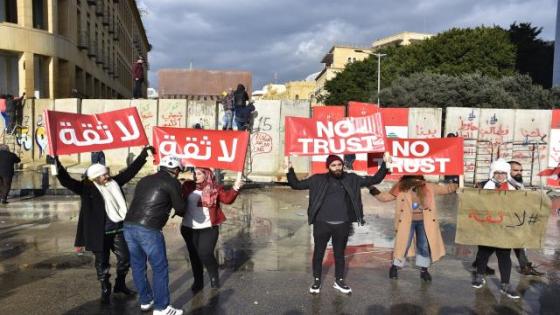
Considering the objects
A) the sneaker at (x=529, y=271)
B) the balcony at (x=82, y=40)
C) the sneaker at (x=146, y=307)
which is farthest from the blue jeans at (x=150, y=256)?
the balcony at (x=82, y=40)

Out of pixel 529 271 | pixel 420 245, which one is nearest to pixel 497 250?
pixel 420 245

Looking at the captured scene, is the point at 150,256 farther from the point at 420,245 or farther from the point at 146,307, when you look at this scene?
the point at 420,245

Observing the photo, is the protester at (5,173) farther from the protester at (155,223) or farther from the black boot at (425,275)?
the black boot at (425,275)

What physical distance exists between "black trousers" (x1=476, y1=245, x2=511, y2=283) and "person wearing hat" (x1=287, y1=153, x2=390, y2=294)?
1.72 m

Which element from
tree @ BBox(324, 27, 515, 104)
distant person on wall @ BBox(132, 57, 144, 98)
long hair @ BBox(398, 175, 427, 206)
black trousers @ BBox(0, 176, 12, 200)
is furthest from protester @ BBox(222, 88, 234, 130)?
tree @ BBox(324, 27, 515, 104)

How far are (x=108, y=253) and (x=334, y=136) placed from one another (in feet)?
10.4

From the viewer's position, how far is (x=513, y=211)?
5949 mm

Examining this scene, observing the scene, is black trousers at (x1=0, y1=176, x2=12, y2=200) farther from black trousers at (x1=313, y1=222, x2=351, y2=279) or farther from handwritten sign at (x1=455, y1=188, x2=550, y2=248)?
handwritten sign at (x1=455, y1=188, x2=550, y2=248)

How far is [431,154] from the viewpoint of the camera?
655 centimetres

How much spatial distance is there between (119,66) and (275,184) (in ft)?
156

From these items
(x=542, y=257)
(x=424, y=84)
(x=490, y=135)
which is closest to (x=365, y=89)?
(x=424, y=84)

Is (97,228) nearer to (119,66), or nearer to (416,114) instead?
(416,114)

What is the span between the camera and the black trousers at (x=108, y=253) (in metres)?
5.27

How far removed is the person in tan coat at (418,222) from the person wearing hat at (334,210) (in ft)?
1.92
